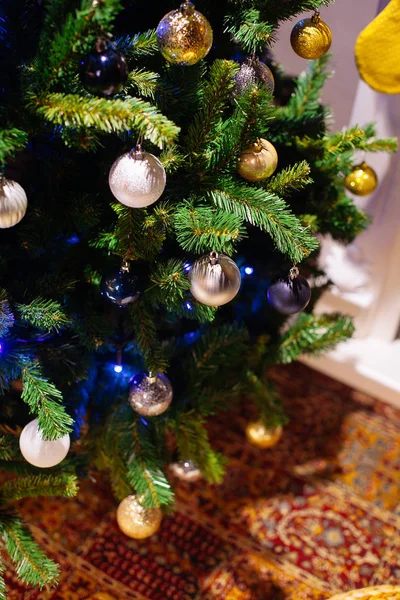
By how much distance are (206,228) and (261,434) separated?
65 cm

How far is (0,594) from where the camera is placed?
2.56 feet

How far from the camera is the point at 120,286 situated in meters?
0.76

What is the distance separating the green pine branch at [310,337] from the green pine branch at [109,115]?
0.52 meters

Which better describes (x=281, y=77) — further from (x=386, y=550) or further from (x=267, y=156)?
(x=386, y=550)

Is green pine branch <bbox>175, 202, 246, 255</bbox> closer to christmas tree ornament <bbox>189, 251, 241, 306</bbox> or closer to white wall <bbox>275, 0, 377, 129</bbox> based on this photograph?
christmas tree ornament <bbox>189, 251, 241, 306</bbox>

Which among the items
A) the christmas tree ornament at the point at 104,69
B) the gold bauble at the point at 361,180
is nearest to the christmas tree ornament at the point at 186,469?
the gold bauble at the point at 361,180

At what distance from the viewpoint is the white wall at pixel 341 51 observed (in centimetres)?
107

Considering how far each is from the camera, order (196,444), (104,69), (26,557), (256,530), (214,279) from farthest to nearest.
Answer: (256,530), (196,444), (26,557), (214,279), (104,69)

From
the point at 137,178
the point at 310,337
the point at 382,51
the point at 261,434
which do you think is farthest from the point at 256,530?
the point at 382,51

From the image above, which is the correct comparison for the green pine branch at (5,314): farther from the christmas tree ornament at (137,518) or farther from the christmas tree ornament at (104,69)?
the christmas tree ornament at (137,518)

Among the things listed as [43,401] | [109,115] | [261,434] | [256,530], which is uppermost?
[109,115]

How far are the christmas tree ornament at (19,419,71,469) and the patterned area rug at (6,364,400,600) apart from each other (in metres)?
0.21

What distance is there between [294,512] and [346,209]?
58 centimetres

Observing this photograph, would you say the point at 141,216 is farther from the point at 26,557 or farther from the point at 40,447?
the point at 26,557
